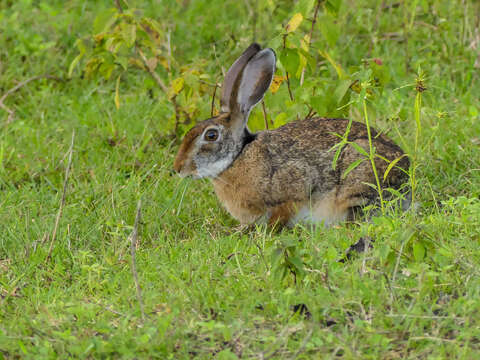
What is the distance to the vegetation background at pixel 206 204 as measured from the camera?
3580 mm

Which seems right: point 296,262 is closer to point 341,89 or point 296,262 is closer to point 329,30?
point 341,89

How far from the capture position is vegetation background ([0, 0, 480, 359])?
11.7ft

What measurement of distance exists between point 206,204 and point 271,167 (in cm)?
64

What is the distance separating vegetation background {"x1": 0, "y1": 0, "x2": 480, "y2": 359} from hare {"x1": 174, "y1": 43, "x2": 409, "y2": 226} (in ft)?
0.59

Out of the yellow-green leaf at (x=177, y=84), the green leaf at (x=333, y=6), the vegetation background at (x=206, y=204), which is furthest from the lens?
the yellow-green leaf at (x=177, y=84)

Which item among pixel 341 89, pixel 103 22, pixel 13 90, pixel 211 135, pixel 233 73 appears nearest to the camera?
pixel 211 135

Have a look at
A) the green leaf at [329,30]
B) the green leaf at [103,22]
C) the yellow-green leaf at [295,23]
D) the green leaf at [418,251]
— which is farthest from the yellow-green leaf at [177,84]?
the green leaf at [418,251]

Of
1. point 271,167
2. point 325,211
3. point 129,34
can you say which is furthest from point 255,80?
point 129,34

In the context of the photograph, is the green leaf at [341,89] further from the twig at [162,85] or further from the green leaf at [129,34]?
the green leaf at [129,34]

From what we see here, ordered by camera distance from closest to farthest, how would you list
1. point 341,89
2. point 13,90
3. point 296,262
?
point 296,262 → point 341,89 → point 13,90

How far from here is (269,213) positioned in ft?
17.6

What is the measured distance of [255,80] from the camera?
217 inches

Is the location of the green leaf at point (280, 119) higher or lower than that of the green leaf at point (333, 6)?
lower

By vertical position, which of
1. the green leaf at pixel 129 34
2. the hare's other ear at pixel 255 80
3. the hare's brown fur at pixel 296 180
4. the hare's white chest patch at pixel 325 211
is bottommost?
the hare's white chest patch at pixel 325 211
